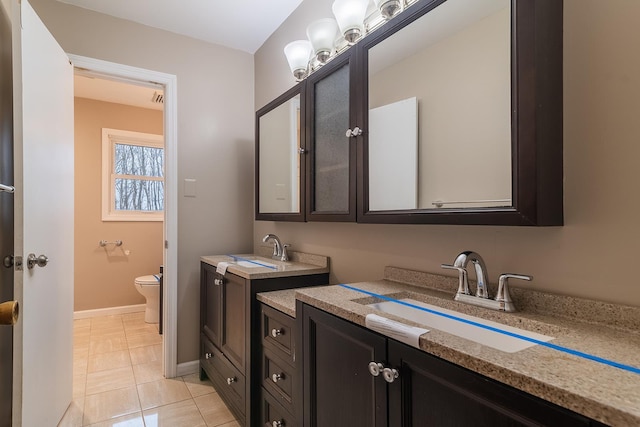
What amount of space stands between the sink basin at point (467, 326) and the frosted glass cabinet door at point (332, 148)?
46 cm

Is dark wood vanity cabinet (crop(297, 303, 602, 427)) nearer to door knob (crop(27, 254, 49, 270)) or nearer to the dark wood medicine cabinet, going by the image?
the dark wood medicine cabinet

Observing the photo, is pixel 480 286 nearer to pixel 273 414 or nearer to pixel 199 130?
pixel 273 414

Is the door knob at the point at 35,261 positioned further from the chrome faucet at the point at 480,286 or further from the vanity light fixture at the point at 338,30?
the chrome faucet at the point at 480,286

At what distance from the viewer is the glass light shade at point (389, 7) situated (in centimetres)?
132

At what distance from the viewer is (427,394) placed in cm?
77

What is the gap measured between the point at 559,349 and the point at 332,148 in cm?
120

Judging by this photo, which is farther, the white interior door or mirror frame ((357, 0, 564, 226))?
the white interior door

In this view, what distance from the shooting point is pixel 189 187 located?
2.48 metres

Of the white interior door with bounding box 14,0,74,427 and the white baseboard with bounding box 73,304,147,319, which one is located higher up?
the white interior door with bounding box 14,0,74,427

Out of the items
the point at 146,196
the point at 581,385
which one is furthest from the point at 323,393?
the point at 146,196

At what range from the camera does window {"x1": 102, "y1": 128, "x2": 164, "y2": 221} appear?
380 cm

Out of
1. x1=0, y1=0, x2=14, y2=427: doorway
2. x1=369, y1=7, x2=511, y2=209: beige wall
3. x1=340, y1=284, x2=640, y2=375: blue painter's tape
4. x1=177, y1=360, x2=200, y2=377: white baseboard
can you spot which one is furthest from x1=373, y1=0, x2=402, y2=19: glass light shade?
x1=177, y1=360, x2=200, y2=377: white baseboard

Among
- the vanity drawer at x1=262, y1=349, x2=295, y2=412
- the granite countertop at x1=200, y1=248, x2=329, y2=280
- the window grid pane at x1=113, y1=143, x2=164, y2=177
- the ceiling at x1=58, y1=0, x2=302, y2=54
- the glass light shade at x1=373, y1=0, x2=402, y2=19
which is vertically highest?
the ceiling at x1=58, y1=0, x2=302, y2=54

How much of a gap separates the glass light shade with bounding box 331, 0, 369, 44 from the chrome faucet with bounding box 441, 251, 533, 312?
107cm
